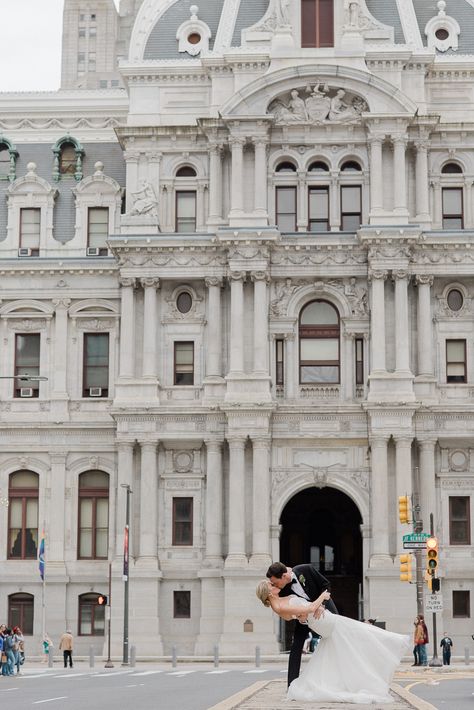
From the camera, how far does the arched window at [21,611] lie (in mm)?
61938

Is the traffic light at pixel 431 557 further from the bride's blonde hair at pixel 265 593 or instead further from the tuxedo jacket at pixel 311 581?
the bride's blonde hair at pixel 265 593

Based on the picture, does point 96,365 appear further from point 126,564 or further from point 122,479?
point 126,564

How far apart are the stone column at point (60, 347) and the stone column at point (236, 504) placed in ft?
28.7

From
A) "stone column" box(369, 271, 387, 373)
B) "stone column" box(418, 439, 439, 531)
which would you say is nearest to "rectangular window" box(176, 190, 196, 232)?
"stone column" box(369, 271, 387, 373)

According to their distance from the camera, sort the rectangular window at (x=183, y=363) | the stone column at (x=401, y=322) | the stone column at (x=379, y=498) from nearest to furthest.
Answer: the stone column at (x=379, y=498) → the stone column at (x=401, y=322) → the rectangular window at (x=183, y=363)

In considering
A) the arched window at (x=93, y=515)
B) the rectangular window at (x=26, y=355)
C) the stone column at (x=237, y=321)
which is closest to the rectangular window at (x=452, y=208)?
the stone column at (x=237, y=321)

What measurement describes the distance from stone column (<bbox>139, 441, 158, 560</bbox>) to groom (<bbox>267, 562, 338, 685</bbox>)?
3984cm

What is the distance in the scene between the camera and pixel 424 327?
60.5 m

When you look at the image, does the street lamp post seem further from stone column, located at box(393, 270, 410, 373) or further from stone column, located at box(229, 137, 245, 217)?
stone column, located at box(229, 137, 245, 217)

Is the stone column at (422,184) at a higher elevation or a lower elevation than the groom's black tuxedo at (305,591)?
higher

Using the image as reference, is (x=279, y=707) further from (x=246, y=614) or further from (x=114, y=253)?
(x=114, y=253)

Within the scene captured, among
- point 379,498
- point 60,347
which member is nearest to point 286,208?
point 60,347

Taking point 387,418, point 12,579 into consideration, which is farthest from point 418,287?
point 12,579

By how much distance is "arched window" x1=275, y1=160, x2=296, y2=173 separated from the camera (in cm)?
6294
